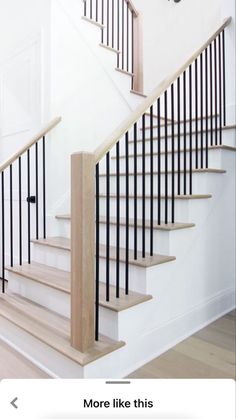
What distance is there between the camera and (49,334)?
1789 mm

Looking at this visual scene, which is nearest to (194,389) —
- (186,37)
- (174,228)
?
(174,228)

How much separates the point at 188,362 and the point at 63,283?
2.95 ft

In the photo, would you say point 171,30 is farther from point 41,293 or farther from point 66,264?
point 41,293

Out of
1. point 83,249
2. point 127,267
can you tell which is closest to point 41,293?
point 127,267

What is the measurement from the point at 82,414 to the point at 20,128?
2796mm

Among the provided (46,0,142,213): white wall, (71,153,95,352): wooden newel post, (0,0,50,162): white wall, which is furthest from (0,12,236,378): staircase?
(0,0,50,162): white wall

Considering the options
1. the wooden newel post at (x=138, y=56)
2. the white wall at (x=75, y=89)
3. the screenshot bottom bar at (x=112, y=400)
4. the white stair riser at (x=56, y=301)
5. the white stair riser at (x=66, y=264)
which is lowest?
the white stair riser at (x=56, y=301)

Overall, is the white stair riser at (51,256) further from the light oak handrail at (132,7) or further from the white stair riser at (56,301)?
the light oak handrail at (132,7)

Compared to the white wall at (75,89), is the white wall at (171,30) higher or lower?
higher

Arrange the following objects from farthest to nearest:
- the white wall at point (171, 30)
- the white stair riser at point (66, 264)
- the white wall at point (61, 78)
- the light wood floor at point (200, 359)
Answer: the white wall at point (171, 30) < the white wall at point (61, 78) < the white stair riser at point (66, 264) < the light wood floor at point (200, 359)

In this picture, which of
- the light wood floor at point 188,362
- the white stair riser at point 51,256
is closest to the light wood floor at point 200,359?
the light wood floor at point 188,362

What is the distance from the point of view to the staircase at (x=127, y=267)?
158cm

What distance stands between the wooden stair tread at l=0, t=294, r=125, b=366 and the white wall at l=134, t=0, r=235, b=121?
10.8 feet

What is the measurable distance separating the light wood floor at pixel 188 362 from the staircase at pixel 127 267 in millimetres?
61
